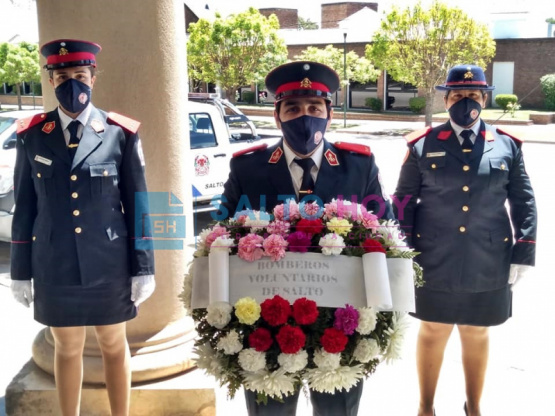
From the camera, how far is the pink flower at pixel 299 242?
7.64 ft

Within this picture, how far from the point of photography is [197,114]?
9.16 m

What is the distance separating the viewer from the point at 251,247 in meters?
2.30

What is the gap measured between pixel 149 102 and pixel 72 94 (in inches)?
28.1

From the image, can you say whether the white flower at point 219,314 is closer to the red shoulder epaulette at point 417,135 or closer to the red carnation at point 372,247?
the red carnation at point 372,247

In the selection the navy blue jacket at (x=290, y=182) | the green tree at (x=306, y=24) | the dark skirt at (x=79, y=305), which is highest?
the green tree at (x=306, y=24)

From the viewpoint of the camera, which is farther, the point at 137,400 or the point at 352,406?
the point at 137,400

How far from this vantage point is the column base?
12.0ft

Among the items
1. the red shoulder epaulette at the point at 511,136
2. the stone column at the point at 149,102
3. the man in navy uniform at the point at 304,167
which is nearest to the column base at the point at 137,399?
the stone column at the point at 149,102

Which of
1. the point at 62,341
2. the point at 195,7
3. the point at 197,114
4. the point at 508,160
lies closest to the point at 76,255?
the point at 62,341

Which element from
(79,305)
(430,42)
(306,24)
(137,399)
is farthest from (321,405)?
(306,24)

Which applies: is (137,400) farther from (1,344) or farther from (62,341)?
(1,344)

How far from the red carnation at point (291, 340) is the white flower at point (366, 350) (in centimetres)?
21

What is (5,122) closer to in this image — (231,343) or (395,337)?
(231,343)

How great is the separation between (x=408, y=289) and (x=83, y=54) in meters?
1.85
